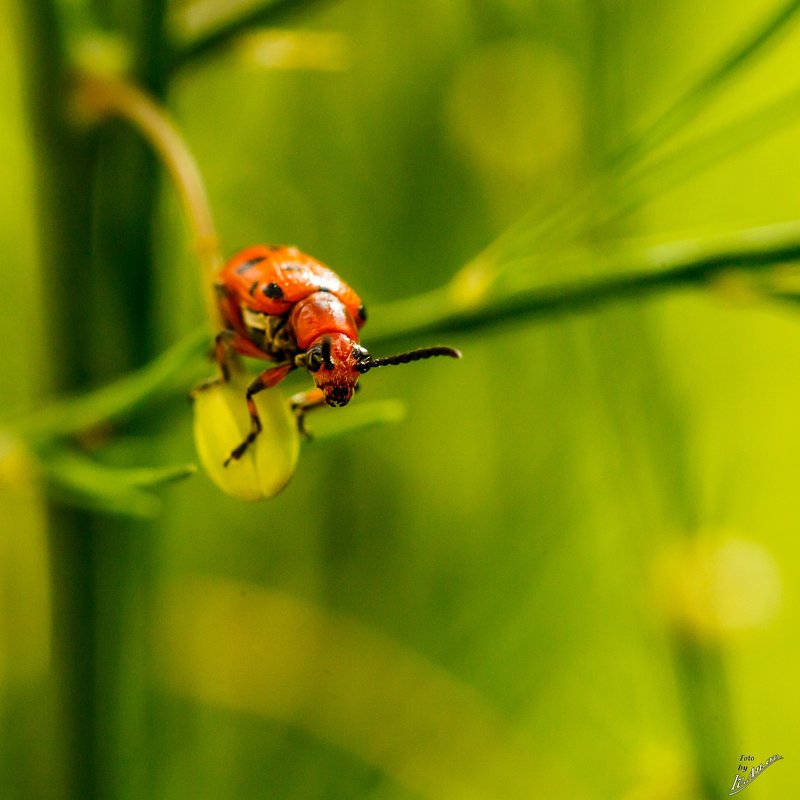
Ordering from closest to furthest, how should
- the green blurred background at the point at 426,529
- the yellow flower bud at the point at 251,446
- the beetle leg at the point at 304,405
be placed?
the yellow flower bud at the point at 251,446, the beetle leg at the point at 304,405, the green blurred background at the point at 426,529

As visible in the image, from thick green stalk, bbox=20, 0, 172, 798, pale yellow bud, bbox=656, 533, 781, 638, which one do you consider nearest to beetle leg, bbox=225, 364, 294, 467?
thick green stalk, bbox=20, 0, 172, 798

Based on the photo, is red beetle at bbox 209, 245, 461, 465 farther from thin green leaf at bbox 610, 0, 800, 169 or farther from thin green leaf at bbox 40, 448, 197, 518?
thin green leaf at bbox 610, 0, 800, 169

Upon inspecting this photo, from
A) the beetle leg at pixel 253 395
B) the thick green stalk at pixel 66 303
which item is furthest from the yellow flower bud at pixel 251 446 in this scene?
the thick green stalk at pixel 66 303

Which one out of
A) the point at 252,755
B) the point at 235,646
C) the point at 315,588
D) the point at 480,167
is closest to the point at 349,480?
the point at 315,588

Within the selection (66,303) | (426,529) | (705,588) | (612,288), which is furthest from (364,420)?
(426,529)

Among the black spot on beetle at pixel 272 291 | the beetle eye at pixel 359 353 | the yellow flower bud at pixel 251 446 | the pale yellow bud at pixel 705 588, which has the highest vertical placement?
the pale yellow bud at pixel 705 588

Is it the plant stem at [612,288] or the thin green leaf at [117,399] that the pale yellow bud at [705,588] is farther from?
the thin green leaf at [117,399]

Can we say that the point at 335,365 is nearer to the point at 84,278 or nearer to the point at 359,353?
the point at 359,353
